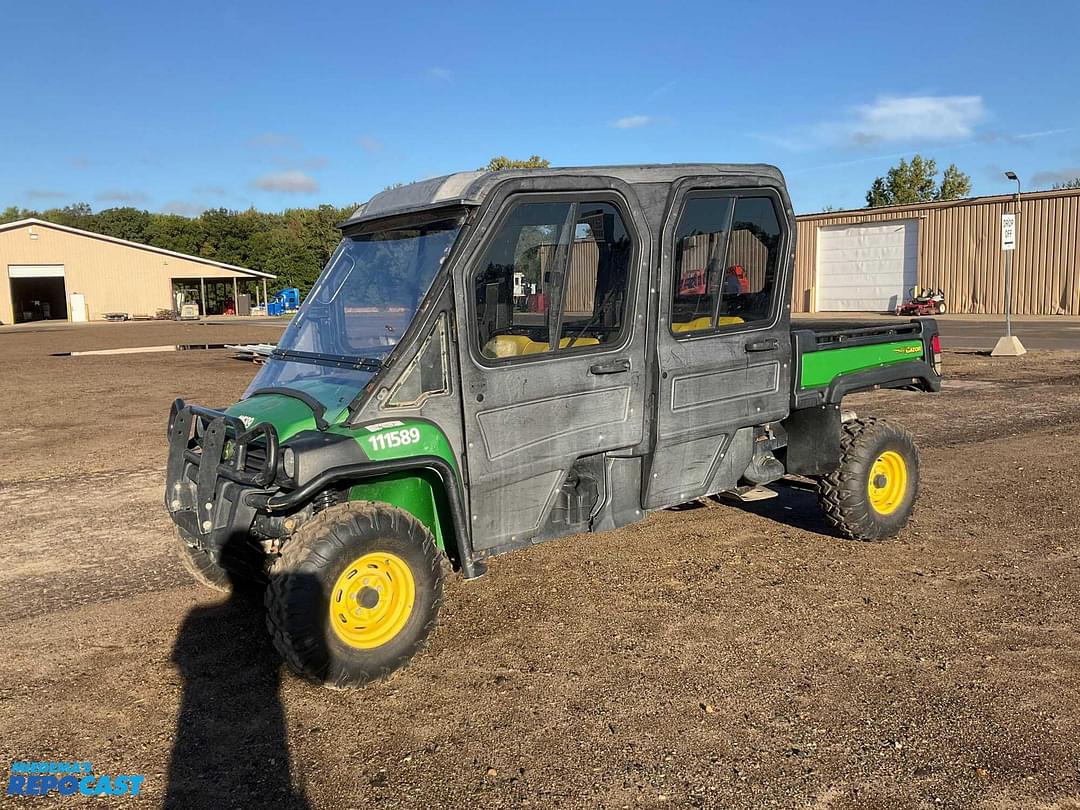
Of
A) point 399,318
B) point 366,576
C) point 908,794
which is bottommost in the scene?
point 908,794

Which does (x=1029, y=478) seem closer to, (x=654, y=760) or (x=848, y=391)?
(x=848, y=391)

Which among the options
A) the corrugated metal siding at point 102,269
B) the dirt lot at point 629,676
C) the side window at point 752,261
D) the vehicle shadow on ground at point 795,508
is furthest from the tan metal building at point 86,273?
the side window at point 752,261

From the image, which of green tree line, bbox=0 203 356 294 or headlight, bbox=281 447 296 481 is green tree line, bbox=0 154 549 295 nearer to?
green tree line, bbox=0 203 356 294

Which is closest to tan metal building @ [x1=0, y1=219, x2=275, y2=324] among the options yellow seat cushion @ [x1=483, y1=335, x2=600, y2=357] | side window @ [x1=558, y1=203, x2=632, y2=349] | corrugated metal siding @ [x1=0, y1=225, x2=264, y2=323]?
corrugated metal siding @ [x1=0, y1=225, x2=264, y2=323]

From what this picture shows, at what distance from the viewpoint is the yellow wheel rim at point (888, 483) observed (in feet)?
20.1

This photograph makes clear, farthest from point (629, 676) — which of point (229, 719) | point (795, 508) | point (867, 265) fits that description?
point (867, 265)

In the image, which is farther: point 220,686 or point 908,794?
point 220,686

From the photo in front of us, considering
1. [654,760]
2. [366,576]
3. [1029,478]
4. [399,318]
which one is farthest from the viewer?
[1029,478]

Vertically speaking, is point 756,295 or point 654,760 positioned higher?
point 756,295

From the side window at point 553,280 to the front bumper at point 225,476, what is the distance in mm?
1157

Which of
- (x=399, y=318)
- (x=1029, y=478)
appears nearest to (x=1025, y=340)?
(x=1029, y=478)

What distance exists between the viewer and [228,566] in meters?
4.44

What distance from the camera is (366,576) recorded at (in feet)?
13.1

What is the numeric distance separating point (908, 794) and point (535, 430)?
229 cm
